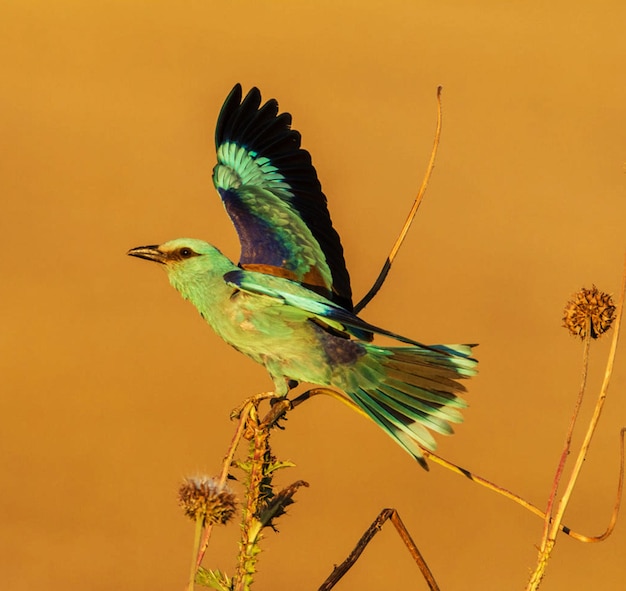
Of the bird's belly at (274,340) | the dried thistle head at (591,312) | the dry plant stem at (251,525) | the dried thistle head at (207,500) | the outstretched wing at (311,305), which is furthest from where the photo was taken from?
the bird's belly at (274,340)

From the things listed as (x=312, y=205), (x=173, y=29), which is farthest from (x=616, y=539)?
(x=173, y=29)

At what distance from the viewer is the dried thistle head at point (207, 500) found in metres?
1.99

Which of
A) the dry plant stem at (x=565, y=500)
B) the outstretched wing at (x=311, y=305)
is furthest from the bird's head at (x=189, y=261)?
the dry plant stem at (x=565, y=500)

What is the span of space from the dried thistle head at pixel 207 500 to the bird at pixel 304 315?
0.88 meters

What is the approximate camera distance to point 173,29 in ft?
48.6

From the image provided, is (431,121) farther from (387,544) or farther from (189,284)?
(189,284)

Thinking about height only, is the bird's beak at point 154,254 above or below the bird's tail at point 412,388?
above

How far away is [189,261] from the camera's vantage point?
3.57 metres

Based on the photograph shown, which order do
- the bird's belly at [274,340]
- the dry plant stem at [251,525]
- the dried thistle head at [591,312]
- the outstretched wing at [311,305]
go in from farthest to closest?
the bird's belly at [274,340] < the outstretched wing at [311,305] < the dried thistle head at [591,312] < the dry plant stem at [251,525]

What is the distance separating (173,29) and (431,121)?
4.17 meters

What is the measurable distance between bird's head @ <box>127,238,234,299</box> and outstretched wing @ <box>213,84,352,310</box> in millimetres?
183

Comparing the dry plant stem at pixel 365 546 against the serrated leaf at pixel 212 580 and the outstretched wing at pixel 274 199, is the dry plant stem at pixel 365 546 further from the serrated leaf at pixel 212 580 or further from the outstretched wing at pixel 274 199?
the outstretched wing at pixel 274 199

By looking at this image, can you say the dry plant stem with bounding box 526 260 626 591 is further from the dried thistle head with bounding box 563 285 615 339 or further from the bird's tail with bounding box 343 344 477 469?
the bird's tail with bounding box 343 344 477 469

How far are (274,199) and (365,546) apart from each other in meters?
2.04
